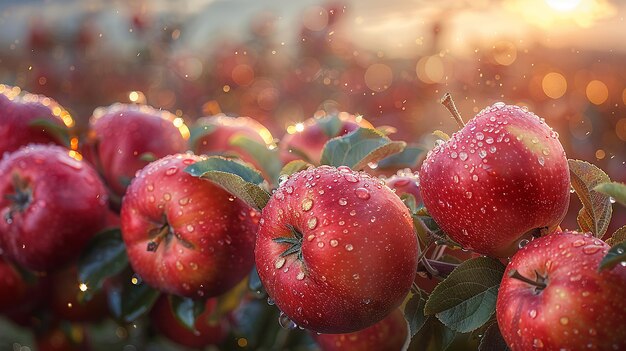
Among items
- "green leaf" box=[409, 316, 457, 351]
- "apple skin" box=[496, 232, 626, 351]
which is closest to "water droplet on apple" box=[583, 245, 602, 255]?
"apple skin" box=[496, 232, 626, 351]

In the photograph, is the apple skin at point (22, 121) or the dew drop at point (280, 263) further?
the apple skin at point (22, 121)

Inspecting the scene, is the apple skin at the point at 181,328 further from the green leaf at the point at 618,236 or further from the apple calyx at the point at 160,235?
the green leaf at the point at 618,236

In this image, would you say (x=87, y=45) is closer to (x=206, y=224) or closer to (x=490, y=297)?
(x=206, y=224)

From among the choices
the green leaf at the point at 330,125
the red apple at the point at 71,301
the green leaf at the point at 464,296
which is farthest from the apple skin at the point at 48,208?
the green leaf at the point at 464,296

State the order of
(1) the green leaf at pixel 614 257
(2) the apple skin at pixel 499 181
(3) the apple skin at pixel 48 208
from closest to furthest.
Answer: (1) the green leaf at pixel 614 257 < (2) the apple skin at pixel 499 181 < (3) the apple skin at pixel 48 208

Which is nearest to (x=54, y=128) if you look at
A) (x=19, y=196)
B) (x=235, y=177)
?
(x=19, y=196)

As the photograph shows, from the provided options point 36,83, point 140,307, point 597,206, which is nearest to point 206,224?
point 140,307

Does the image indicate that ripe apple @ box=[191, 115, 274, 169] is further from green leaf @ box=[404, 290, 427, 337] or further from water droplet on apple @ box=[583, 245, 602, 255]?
water droplet on apple @ box=[583, 245, 602, 255]

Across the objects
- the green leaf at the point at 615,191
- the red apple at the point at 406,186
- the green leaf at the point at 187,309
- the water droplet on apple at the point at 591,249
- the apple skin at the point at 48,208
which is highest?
the green leaf at the point at 615,191
